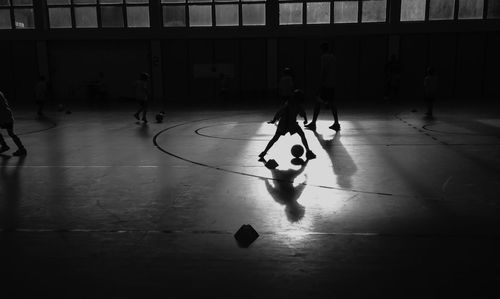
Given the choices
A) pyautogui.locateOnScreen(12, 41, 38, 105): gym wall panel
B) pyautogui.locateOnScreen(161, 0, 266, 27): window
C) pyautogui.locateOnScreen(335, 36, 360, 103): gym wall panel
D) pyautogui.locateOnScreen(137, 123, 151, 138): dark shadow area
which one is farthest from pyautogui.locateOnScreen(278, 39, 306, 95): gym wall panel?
pyautogui.locateOnScreen(12, 41, 38, 105): gym wall panel

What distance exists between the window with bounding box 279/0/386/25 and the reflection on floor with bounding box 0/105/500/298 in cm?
1706

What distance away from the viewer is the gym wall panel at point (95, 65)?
26641mm

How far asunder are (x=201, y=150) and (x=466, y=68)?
21543 millimetres

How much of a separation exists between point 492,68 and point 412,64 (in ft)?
14.8

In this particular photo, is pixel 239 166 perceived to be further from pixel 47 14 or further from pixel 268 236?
pixel 47 14

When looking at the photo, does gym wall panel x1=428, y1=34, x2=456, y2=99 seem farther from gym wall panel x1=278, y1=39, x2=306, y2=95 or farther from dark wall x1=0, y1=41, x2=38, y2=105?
dark wall x1=0, y1=41, x2=38, y2=105

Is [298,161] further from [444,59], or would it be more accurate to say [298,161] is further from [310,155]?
[444,59]

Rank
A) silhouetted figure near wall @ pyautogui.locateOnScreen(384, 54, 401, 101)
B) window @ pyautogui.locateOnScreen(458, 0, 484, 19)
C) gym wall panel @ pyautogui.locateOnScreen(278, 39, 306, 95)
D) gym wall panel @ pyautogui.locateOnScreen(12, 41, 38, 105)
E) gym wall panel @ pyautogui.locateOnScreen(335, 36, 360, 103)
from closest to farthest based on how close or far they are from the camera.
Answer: silhouetted figure near wall @ pyautogui.locateOnScreen(384, 54, 401, 101), window @ pyautogui.locateOnScreen(458, 0, 484, 19), gym wall panel @ pyautogui.locateOnScreen(335, 36, 360, 103), gym wall panel @ pyautogui.locateOnScreen(278, 39, 306, 95), gym wall panel @ pyautogui.locateOnScreen(12, 41, 38, 105)

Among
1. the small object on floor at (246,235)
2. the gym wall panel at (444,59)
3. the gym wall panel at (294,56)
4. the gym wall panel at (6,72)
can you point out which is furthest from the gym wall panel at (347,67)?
the small object on floor at (246,235)

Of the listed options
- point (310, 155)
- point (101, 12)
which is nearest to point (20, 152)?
point (310, 155)

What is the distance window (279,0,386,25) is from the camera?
979 inches

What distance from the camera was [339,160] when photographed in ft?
26.4

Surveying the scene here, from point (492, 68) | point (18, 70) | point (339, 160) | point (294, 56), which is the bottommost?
point (339, 160)

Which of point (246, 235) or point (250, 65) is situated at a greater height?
point (250, 65)
